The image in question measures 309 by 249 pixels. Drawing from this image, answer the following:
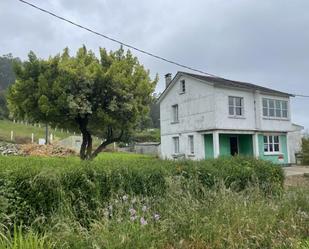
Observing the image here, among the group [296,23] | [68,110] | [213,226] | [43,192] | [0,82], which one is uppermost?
[0,82]

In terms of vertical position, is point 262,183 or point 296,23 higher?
point 296,23

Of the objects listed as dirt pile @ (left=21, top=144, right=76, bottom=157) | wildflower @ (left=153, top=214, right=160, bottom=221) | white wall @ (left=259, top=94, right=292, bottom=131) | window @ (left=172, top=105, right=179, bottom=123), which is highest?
window @ (left=172, top=105, right=179, bottom=123)

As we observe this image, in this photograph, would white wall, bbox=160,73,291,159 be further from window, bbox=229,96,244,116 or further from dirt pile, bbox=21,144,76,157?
dirt pile, bbox=21,144,76,157

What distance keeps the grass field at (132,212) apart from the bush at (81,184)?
1 cm

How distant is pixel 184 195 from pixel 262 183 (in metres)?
3.11

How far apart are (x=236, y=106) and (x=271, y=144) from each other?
5.48 metres

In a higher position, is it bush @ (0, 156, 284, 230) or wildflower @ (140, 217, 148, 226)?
bush @ (0, 156, 284, 230)


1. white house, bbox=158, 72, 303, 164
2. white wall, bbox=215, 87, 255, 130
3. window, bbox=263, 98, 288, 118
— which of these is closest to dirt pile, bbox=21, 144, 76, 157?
white house, bbox=158, 72, 303, 164

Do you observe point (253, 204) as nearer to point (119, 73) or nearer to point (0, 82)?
point (119, 73)

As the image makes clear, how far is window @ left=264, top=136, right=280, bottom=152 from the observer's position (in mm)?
29031

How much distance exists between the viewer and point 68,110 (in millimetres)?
19281

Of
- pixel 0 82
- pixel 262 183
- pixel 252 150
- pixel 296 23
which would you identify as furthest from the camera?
pixel 0 82

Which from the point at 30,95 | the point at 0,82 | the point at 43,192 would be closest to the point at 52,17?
the point at 43,192

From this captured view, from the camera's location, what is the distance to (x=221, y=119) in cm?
2538
